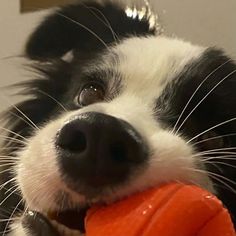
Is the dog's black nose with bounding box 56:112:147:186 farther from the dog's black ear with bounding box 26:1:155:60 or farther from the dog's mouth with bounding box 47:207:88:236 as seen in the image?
the dog's black ear with bounding box 26:1:155:60

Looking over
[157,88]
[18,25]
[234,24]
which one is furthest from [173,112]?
[18,25]

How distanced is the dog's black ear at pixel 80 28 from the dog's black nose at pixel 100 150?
1.36 ft

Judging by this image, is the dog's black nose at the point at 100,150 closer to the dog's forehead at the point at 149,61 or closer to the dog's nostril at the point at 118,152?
the dog's nostril at the point at 118,152

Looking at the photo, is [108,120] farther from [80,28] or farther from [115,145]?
[80,28]

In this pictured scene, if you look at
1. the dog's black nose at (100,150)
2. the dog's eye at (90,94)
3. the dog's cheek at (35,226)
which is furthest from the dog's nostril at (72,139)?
the dog's eye at (90,94)

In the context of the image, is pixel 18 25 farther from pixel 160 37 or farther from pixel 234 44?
pixel 160 37

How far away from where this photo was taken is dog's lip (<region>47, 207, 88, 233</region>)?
27.8 inches

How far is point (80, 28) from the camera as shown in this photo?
1.10 meters

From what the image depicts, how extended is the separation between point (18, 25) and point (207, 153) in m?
0.99

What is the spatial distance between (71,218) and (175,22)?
95 cm

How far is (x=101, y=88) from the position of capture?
2.98 feet

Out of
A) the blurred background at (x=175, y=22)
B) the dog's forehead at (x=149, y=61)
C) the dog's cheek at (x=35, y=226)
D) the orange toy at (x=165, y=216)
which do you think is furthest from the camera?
the blurred background at (x=175, y=22)

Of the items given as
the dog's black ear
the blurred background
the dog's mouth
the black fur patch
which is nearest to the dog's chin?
the dog's mouth

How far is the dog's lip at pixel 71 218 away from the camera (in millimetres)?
706
